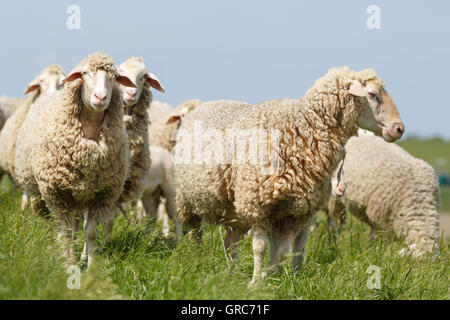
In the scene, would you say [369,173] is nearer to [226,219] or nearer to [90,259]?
[226,219]

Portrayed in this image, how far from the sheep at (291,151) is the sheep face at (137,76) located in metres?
1.32

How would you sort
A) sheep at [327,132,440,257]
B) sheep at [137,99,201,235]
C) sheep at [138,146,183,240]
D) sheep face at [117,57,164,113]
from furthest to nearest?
sheep at [137,99,201,235], sheep at [138,146,183,240], sheep at [327,132,440,257], sheep face at [117,57,164,113]

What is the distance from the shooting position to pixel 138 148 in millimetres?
6473

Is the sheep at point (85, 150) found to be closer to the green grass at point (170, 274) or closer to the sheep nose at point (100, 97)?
the sheep nose at point (100, 97)

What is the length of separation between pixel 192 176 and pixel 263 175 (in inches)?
38.8

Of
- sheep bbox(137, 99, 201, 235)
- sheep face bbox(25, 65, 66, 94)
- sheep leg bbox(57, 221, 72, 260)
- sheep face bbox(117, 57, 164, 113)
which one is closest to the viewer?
sheep leg bbox(57, 221, 72, 260)

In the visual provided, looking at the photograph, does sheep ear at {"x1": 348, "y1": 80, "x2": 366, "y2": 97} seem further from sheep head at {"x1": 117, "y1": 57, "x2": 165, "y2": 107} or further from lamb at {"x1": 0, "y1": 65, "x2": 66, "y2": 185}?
lamb at {"x1": 0, "y1": 65, "x2": 66, "y2": 185}

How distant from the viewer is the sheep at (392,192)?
7984 millimetres

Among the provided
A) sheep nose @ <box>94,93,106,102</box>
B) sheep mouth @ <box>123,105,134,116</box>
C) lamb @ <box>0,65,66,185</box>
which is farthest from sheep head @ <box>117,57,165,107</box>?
lamb @ <box>0,65,66,185</box>

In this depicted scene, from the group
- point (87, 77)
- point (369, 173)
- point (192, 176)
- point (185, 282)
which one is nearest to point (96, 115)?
point (87, 77)

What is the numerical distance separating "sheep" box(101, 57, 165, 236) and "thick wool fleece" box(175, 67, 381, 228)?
1.14 metres

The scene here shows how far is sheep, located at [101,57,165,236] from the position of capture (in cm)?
634

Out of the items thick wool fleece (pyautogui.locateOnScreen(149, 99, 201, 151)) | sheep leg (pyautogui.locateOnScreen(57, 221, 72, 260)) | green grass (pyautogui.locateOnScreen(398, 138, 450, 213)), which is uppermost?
thick wool fleece (pyautogui.locateOnScreen(149, 99, 201, 151))

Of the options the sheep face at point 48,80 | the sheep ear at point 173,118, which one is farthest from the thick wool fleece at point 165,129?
the sheep face at point 48,80
